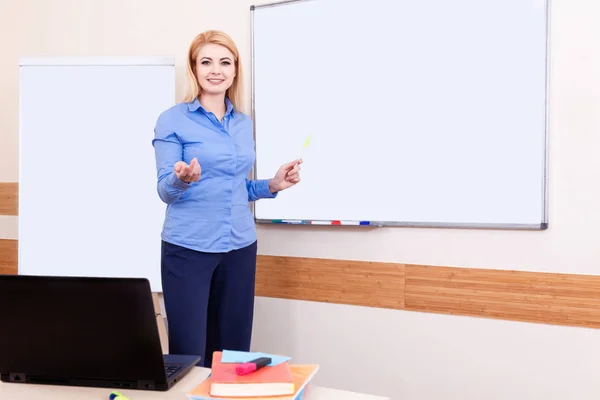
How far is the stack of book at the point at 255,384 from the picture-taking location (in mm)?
1028

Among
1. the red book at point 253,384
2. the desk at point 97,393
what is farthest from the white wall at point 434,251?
the red book at point 253,384

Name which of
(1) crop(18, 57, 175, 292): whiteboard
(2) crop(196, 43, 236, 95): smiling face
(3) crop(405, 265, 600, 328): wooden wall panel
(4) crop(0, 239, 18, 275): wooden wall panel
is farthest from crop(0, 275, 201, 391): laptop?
(4) crop(0, 239, 18, 275): wooden wall panel

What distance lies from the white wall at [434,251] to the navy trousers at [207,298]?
0.56 metres

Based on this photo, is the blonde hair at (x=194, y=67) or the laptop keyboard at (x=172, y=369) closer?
the laptop keyboard at (x=172, y=369)

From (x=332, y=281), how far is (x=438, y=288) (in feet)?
1.48

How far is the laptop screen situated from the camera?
3.46 ft

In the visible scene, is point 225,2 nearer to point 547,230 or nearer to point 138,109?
point 138,109

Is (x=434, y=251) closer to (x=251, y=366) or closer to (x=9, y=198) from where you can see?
(x=251, y=366)

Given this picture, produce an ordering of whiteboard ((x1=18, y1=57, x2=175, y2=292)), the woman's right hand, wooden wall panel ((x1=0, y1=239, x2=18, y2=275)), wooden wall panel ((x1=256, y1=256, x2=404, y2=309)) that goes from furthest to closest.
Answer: wooden wall panel ((x1=0, y1=239, x2=18, y2=275)) < whiteboard ((x1=18, y1=57, x2=175, y2=292)) < wooden wall panel ((x1=256, y1=256, x2=404, y2=309)) < the woman's right hand

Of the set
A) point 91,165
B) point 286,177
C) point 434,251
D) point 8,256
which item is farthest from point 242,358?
point 8,256

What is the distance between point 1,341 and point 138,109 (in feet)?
5.55

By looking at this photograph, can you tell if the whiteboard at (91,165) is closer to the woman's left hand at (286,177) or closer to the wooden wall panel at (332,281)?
the wooden wall panel at (332,281)

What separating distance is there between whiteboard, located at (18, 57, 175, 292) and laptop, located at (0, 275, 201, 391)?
1.54 m

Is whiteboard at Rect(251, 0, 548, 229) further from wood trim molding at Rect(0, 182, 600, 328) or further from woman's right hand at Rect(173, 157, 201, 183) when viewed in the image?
woman's right hand at Rect(173, 157, 201, 183)
